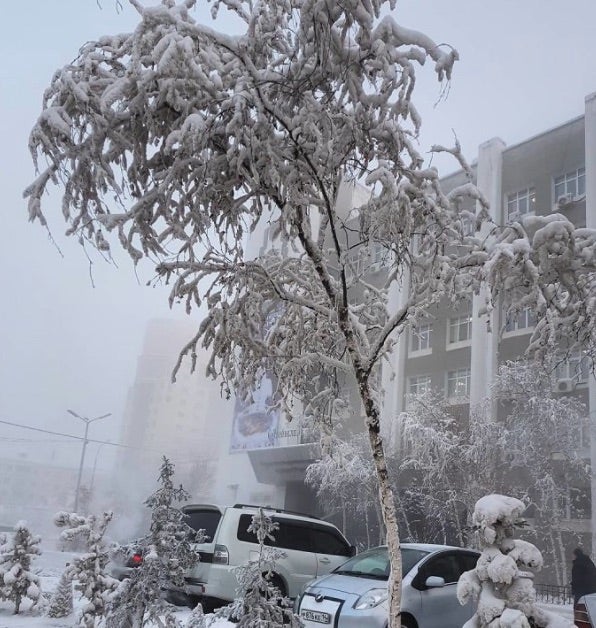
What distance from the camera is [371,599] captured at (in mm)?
5879

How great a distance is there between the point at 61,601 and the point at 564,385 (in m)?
11.4

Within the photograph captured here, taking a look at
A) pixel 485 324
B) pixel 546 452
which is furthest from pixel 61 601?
pixel 485 324

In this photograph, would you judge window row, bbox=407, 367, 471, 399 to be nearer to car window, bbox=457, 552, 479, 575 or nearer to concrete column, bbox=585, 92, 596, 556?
concrete column, bbox=585, 92, 596, 556

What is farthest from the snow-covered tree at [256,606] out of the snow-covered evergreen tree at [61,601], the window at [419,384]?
the window at [419,384]

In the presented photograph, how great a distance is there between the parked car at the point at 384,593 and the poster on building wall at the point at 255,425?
17.2 metres

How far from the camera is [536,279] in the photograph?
4.48m

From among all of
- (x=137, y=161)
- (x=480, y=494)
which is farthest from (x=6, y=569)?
(x=480, y=494)

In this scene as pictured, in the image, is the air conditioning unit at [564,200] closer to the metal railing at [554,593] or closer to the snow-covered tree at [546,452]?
the snow-covered tree at [546,452]

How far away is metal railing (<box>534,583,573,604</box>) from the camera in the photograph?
41.3 feet

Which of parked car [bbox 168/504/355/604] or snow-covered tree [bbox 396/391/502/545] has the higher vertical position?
snow-covered tree [bbox 396/391/502/545]

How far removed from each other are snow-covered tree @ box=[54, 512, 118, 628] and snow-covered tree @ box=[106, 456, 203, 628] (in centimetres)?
81

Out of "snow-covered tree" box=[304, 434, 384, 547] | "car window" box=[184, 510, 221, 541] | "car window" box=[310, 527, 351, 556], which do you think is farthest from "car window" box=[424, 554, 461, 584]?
"snow-covered tree" box=[304, 434, 384, 547]

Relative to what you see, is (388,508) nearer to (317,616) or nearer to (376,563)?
(317,616)

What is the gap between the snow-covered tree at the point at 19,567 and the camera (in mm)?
7602
